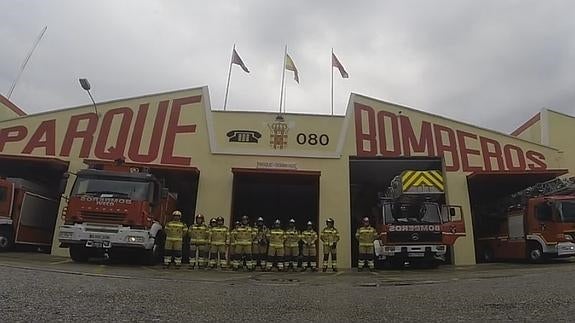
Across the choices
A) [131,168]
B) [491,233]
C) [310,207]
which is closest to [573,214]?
[491,233]

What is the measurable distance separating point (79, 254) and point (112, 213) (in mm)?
2393

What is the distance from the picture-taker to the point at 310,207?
1083 inches

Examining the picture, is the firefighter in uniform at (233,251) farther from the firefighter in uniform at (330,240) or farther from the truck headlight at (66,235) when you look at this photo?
the truck headlight at (66,235)

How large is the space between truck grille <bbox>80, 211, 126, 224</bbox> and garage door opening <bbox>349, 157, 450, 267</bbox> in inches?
360

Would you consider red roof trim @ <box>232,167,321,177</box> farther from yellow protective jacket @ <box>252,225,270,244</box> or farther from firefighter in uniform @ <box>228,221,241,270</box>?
firefighter in uniform @ <box>228,221,241,270</box>

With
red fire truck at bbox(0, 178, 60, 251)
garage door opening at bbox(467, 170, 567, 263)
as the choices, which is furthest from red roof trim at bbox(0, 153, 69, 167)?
garage door opening at bbox(467, 170, 567, 263)

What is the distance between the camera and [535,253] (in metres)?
19.8

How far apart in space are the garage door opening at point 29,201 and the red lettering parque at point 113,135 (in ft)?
2.99

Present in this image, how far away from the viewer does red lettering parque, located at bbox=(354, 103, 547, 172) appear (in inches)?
894

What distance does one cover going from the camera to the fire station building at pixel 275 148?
69.2 ft

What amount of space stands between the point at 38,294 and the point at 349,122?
17029 millimetres

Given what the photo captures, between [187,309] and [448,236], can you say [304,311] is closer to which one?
[187,309]

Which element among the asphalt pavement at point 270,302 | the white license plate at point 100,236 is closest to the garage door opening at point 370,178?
the white license plate at point 100,236

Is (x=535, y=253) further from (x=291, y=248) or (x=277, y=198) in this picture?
(x=277, y=198)
